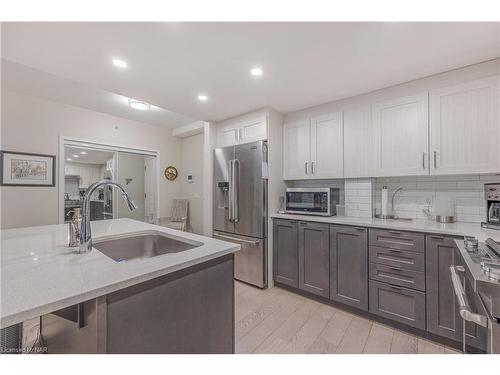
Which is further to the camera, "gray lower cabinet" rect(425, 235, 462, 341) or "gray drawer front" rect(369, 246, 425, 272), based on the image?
"gray drawer front" rect(369, 246, 425, 272)

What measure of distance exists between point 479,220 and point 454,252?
762mm

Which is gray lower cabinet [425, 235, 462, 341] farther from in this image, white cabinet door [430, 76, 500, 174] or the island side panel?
the island side panel

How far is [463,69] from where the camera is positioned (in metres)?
1.94

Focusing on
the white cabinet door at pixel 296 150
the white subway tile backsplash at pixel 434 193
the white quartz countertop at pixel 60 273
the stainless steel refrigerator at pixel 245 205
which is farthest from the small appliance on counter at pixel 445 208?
the white quartz countertop at pixel 60 273

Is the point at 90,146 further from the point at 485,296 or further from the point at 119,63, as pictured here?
the point at 485,296

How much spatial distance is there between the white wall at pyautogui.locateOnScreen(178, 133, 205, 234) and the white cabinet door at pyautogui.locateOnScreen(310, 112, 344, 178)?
101 inches

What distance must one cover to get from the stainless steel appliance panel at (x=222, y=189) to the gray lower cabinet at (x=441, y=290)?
2.20 meters

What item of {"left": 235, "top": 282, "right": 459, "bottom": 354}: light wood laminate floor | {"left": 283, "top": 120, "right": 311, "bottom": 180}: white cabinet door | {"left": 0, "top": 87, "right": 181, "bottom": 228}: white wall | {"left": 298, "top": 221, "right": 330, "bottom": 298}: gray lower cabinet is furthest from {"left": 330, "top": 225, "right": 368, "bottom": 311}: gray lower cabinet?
{"left": 0, "top": 87, "right": 181, "bottom": 228}: white wall

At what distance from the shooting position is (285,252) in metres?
2.74

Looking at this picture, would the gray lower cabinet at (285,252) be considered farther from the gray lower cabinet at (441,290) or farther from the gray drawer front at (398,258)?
the gray lower cabinet at (441,290)

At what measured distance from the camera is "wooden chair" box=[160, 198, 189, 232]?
4.51 meters
